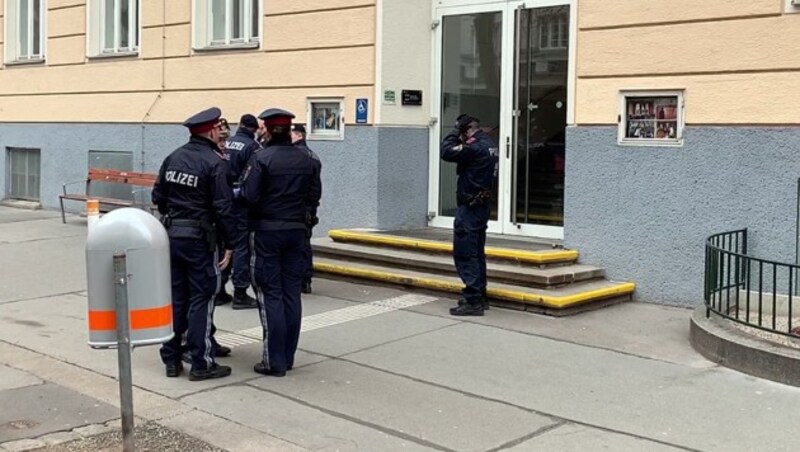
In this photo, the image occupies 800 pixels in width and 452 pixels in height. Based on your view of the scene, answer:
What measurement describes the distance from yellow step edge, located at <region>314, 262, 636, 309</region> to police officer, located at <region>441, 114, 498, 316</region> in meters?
0.47

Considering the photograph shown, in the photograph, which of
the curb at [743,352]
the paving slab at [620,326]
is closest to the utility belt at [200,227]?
the paving slab at [620,326]

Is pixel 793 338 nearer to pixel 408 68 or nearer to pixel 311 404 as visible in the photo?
pixel 311 404

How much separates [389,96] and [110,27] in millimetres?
6655

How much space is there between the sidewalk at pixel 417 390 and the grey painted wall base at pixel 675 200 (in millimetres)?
511

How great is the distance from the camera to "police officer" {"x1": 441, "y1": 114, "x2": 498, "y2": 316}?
8.19m

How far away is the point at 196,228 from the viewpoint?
20.5 feet

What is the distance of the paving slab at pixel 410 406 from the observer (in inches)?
207

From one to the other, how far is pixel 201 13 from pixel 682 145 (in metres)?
7.74

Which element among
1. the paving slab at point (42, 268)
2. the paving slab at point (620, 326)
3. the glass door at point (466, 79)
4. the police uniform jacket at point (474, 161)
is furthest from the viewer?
the glass door at point (466, 79)

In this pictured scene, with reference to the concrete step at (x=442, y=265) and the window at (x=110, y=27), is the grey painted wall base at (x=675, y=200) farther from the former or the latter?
the window at (x=110, y=27)

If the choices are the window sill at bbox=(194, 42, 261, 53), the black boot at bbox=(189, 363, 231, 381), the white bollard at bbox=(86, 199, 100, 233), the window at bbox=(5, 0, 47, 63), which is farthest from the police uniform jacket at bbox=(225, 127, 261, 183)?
the window at bbox=(5, 0, 47, 63)

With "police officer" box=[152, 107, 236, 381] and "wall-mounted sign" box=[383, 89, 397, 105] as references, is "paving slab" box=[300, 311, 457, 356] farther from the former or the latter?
"wall-mounted sign" box=[383, 89, 397, 105]

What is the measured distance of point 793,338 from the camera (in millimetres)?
6543

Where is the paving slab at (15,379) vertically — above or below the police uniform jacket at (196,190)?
below
